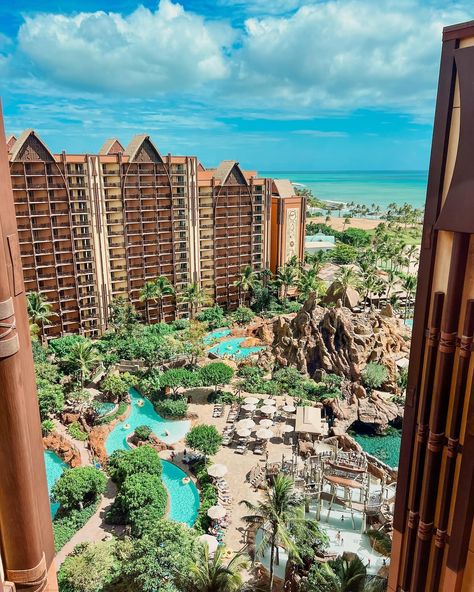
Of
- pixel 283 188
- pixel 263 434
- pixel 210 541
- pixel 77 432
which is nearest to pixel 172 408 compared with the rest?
pixel 77 432

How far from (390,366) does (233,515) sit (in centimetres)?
2019

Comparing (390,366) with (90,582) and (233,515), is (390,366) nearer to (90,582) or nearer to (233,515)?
(233,515)

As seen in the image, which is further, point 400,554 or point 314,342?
point 314,342

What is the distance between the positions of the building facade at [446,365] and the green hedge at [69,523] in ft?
63.3

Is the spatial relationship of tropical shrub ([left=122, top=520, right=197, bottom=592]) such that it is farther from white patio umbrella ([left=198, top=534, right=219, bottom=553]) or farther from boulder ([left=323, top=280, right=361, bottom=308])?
boulder ([left=323, top=280, right=361, bottom=308])

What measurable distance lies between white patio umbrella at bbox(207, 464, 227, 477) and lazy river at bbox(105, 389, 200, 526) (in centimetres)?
142

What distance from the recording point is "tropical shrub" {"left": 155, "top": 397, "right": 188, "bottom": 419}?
33.9 metres

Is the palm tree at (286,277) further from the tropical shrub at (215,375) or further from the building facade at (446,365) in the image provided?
the building facade at (446,365)

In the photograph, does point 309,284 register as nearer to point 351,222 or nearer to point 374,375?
point 374,375

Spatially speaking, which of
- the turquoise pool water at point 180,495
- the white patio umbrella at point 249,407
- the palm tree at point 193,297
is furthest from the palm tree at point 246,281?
the turquoise pool water at point 180,495

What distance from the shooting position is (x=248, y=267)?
2208 inches

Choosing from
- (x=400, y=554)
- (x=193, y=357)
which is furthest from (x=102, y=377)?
(x=400, y=554)

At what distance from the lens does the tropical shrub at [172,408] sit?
3391cm

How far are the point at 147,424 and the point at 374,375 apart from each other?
59.0 ft
